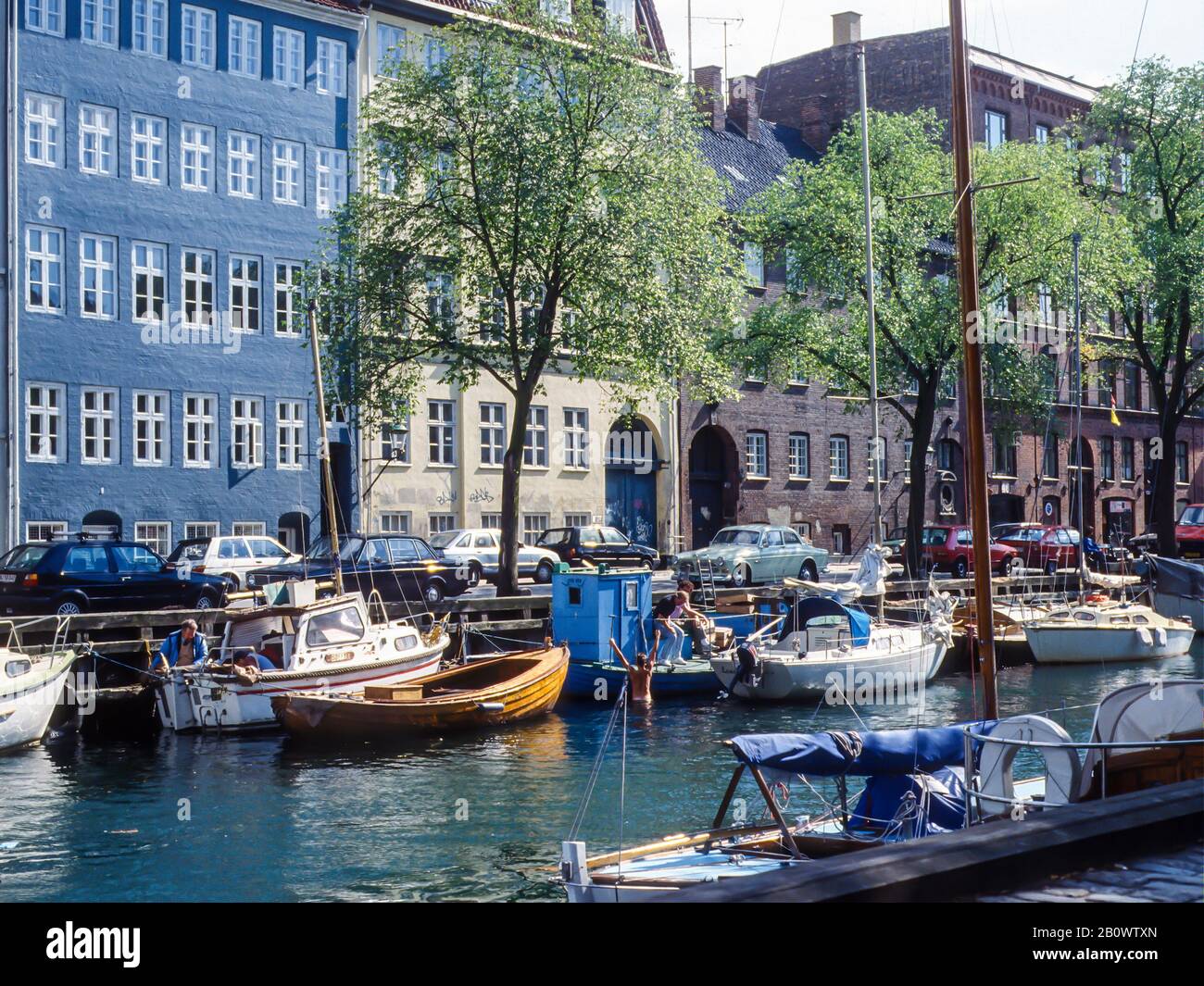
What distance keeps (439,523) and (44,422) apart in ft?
37.9

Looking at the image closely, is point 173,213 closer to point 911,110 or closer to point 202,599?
point 202,599

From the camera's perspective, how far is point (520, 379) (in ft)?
110

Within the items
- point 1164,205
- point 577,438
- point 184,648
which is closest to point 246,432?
point 577,438

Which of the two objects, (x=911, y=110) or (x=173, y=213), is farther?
(x=911, y=110)

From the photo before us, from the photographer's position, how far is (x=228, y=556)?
3556 cm

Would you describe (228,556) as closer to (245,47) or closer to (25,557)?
(25,557)

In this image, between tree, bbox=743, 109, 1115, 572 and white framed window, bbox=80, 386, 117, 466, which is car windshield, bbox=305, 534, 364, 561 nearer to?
white framed window, bbox=80, 386, 117, 466

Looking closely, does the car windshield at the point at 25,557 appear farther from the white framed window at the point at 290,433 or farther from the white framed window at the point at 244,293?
the white framed window at the point at 244,293

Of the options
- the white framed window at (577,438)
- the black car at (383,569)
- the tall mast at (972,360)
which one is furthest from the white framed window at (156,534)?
the tall mast at (972,360)

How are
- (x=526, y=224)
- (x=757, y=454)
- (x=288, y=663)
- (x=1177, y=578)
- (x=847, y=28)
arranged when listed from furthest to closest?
(x=847, y=28)
(x=757, y=454)
(x=1177, y=578)
(x=526, y=224)
(x=288, y=663)

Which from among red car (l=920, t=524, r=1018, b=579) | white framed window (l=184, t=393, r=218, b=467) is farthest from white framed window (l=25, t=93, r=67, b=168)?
red car (l=920, t=524, r=1018, b=579)

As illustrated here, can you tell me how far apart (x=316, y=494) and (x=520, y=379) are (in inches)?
448

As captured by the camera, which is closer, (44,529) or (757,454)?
(44,529)
